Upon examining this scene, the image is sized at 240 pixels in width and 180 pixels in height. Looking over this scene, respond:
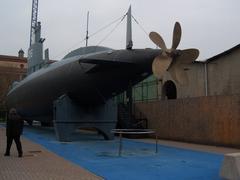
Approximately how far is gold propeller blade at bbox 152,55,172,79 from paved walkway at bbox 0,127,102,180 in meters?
4.19

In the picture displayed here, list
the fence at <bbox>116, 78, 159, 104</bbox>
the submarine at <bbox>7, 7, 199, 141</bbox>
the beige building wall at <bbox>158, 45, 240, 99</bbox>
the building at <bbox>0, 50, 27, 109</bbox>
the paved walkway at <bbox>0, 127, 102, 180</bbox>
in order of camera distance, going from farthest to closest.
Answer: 1. the building at <bbox>0, 50, 27, 109</bbox>
2. the fence at <bbox>116, 78, 159, 104</bbox>
3. the beige building wall at <bbox>158, 45, 240, 99</bbox>
4. the submarine at <bbox>7, 7, 199, 141</bbox>
5. the paved walkway at <bbox>0, 127, 102, 180</bbox>

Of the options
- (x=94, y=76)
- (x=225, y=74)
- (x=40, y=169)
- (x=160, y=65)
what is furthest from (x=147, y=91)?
(x=40, y=169)

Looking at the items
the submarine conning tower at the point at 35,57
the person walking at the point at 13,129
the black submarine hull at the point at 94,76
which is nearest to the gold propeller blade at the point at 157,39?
the black submarine hull at the point at 94,76

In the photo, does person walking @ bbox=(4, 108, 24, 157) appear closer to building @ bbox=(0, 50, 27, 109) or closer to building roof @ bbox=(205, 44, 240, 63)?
building roof @ bbox=(205, 44, 240, 63)

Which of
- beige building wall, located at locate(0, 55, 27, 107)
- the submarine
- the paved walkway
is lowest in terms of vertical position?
the paved walkway

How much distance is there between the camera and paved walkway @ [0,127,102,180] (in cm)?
923

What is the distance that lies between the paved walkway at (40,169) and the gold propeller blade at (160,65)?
419 cm

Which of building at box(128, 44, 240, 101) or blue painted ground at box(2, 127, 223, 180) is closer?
blue painted ground at box(2, 127, 223, 180)

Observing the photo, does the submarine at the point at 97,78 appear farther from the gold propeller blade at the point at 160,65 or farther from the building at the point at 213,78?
the building at the point at 213,78

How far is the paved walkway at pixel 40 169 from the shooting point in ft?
30.3

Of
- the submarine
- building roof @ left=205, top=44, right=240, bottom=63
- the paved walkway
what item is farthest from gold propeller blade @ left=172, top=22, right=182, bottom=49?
building roof @ left=205, top=44, right=240, bottom=63

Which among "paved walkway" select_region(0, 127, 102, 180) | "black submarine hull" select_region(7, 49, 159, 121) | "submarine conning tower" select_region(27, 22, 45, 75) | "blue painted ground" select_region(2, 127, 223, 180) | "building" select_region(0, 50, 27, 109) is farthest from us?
"building" select_region(0, 50, 27, 109)

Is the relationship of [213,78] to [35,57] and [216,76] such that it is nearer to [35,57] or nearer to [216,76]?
[216,76]

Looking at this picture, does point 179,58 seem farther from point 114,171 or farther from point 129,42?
point 114,171
